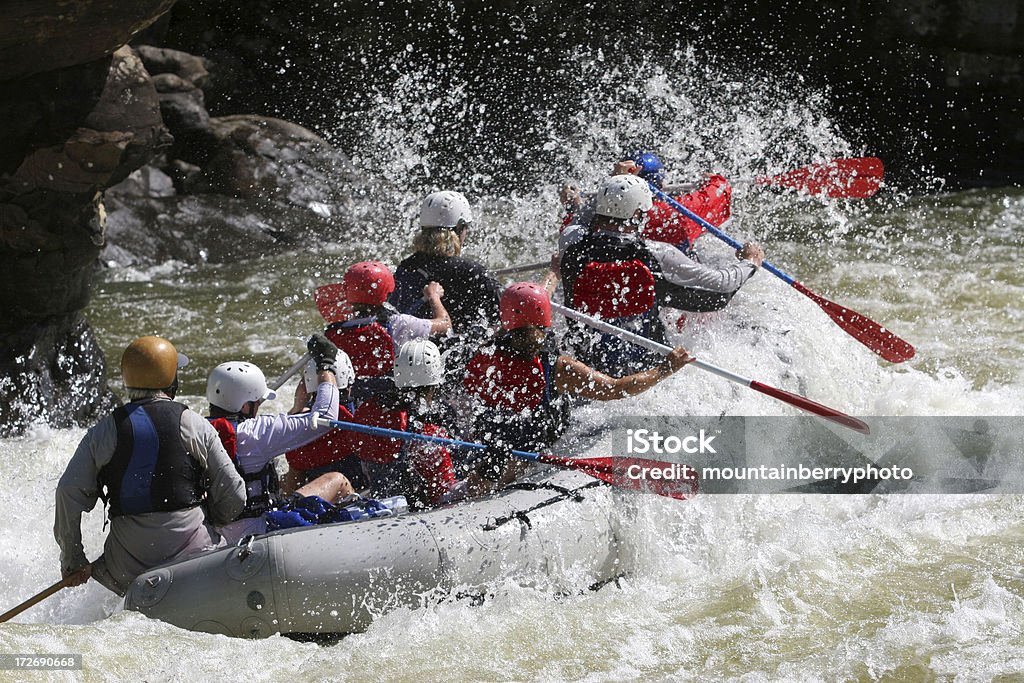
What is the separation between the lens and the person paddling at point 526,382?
219 inches

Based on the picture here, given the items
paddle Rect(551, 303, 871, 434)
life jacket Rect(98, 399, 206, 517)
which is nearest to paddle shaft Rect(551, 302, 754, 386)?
paddle Rect(551, 303, 871, 434)

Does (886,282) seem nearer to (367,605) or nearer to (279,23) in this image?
(367,605)

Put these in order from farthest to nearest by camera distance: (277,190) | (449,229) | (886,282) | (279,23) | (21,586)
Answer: (279,23) → (277,190) → (886,282) → (449,229) → (21,586)

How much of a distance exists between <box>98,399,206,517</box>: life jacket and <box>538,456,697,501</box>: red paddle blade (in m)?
1.71

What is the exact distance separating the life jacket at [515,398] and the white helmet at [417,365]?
0.27 meters

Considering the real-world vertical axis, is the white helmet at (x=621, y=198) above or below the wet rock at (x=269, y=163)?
below

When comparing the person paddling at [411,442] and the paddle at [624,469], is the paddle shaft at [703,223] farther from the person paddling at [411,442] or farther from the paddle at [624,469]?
the person paddling at [411,442]

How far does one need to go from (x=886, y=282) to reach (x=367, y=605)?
8454 millimetres

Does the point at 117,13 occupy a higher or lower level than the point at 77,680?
higher

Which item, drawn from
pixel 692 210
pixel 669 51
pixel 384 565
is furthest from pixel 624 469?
pixel 669 51

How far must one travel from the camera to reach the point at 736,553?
609cm

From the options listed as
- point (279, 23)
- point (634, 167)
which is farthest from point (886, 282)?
point (279, 23)

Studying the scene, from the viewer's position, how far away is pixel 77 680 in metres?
4.84

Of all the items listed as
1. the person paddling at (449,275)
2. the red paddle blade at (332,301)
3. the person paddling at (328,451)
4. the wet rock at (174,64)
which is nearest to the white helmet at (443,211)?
the person paddling at (449,275)
